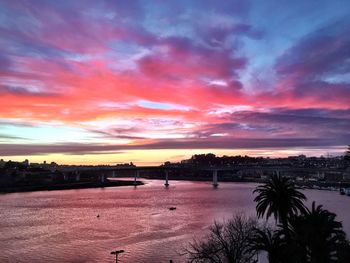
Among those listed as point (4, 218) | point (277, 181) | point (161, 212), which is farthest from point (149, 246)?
point (4, 218)

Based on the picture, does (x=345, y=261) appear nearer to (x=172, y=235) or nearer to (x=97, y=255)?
(x=97, y=255)

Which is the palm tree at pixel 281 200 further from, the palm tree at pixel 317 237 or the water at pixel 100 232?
the water at pixel 100 232

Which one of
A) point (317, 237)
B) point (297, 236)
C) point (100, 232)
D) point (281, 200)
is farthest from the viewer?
point (100, 232)

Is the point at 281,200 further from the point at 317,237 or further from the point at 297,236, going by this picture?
the point at 317,237

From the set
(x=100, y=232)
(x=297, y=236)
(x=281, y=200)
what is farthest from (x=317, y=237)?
(x=100, y=232)

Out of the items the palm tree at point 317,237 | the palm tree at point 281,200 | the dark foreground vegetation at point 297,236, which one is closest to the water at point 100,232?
the dark foreground vegetation at point 297,236

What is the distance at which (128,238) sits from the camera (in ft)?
206

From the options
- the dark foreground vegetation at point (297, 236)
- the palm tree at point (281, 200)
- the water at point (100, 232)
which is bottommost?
the water at point (100, 232)

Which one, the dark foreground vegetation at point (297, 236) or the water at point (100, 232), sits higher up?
the dark foreground vegetation at point (297, 236)

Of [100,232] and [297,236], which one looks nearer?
[297,236]

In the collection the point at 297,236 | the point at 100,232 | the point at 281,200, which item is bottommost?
the point at 100,232

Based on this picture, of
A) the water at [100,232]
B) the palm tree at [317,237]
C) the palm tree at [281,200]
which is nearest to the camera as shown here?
the palm tree at [317,237]

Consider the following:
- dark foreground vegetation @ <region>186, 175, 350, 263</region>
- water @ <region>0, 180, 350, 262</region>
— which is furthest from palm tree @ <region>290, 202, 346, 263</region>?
water @ <region>0, 180, 350, 262</region>

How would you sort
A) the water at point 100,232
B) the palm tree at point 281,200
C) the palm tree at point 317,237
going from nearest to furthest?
the palm tree at point 317,237 → the palm tree at point 281,200 → the water at point 100,232
